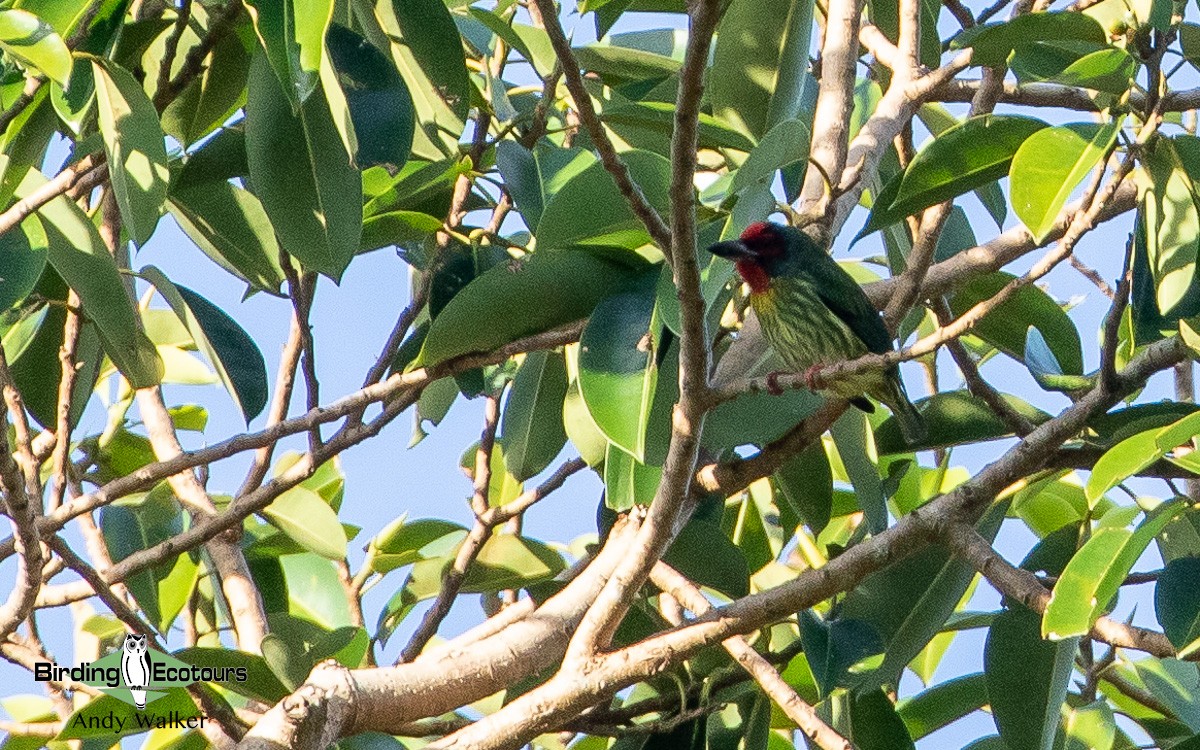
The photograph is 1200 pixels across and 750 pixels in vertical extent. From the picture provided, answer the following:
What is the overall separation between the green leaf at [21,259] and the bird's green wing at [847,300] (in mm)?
1872

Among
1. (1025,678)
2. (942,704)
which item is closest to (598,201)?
(1025,678)

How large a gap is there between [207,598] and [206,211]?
1259 mm

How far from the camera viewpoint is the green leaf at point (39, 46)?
2096mm

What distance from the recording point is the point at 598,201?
259 cm

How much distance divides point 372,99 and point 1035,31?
1.23m

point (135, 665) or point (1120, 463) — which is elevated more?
point (1120, 463)

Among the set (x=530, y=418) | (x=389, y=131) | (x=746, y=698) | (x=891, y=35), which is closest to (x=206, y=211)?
(x=389, y=131)

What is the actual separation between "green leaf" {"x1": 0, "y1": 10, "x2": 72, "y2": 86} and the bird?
202 centimetres

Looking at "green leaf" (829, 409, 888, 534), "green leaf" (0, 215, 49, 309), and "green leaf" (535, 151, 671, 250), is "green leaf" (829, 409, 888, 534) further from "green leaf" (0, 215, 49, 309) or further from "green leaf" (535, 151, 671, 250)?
"green leaf" (0, 215, 49, 309)

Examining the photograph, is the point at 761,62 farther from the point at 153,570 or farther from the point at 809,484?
the point at 153,570

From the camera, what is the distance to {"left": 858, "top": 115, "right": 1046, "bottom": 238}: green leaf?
2607mm

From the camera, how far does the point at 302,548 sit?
3.67m

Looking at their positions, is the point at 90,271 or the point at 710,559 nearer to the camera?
the point at 90,271

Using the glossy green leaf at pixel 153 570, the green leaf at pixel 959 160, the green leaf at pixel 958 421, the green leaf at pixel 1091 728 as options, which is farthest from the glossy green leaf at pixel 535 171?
the green leaf at pixel 1091 728
